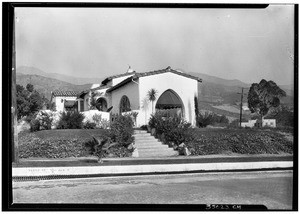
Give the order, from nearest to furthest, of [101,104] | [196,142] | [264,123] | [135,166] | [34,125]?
[135,166] < [264,123] < [34,125] < [101,104] < [196,142]

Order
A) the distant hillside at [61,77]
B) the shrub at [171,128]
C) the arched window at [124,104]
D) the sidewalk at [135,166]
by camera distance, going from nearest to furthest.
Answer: the distant hillside at [61,77], the sidewalk at [135,166], the arched window at [124,104], the shrub at [171,128]

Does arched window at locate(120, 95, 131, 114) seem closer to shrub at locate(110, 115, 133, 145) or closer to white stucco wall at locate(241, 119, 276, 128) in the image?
shrub at locate(110, 115, 133, 145)

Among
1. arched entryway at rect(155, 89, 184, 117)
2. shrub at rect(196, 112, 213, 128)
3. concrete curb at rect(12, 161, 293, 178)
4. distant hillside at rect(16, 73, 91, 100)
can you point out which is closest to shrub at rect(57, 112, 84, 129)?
distant hillside at rect(16, 73, 91, 100)

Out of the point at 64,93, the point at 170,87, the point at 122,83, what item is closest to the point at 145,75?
the point at 122,83

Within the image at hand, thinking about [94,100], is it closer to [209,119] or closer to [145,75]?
[145,75]

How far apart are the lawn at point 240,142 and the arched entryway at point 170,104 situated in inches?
43.8

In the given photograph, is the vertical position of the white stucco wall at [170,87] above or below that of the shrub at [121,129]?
above

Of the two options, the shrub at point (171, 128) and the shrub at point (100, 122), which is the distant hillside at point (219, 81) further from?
the shrub at point (100, 122)

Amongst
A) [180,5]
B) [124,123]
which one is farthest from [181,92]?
[180,5]

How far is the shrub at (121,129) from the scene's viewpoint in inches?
578

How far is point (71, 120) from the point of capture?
1467 centimetres

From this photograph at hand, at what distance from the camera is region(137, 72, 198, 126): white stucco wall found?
44.7 ft

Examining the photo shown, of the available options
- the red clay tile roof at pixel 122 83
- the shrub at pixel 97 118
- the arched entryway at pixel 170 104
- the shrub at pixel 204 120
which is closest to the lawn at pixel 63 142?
the shrub at pixel 97 118

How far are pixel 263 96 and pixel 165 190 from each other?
430 centimetres
